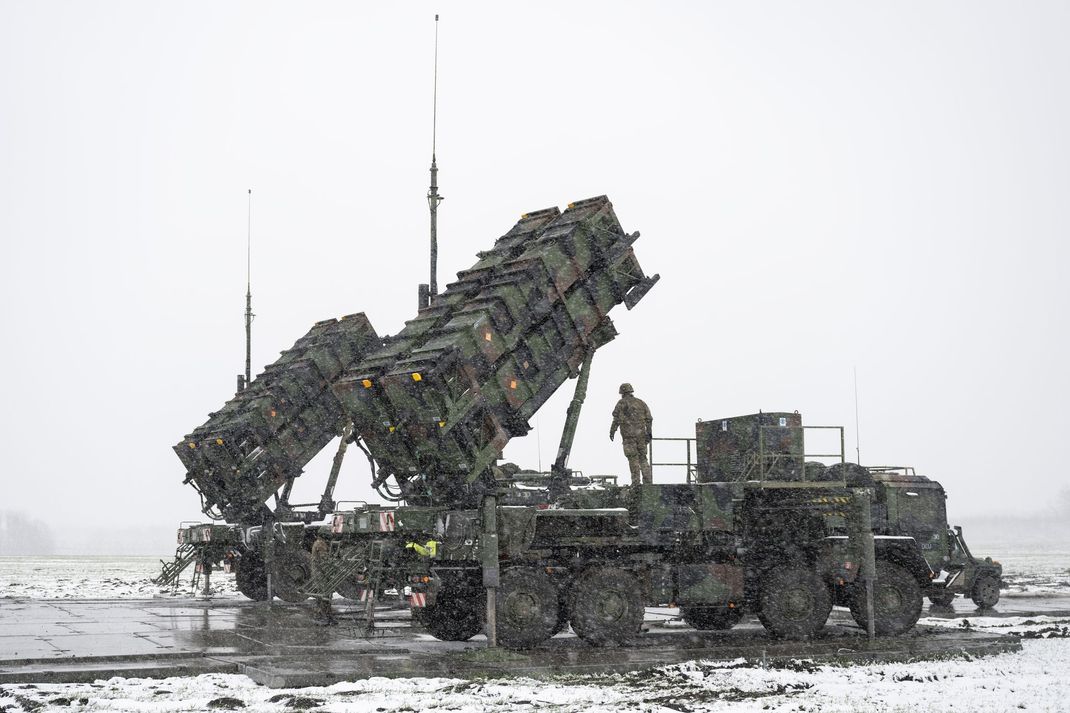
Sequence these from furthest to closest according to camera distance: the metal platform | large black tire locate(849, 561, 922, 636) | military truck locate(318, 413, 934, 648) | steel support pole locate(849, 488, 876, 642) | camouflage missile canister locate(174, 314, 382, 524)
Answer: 1. camouflage missile canister locate(174, 314, 382, 524)
2. large black tire locate(849, 561, 922, 636)
3. steel support pole locate(849, 488, 876, 642)
4. military truck locate(318, 413, 934, 648)
5. the metal platform

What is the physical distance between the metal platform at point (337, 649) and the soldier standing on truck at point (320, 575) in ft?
0.73

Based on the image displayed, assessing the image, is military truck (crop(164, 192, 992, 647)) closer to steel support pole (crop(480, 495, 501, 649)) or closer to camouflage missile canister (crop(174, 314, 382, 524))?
steel support pole (crop(480, 495, 501, 649))

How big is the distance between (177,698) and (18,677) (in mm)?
2219

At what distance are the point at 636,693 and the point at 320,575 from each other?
6.30 m

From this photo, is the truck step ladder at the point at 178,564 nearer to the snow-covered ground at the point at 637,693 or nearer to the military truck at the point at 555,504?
the military truck at the point at 555,504

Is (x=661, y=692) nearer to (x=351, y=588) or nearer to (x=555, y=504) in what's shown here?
(x=555, y=504)

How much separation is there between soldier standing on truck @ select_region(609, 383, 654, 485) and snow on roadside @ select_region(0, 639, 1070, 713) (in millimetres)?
4327

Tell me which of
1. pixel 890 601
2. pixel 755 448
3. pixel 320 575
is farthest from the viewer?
pixel 755 448

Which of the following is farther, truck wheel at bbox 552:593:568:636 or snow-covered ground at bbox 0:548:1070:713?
truck wheel at bbox 552:593:568:636

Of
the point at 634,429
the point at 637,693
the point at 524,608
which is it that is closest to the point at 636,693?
the point at 637,693

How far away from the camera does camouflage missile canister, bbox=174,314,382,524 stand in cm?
2681

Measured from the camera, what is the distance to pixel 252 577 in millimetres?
26609

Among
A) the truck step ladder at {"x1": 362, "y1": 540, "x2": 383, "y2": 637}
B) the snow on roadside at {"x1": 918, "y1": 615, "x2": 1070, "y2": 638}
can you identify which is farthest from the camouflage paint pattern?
the truck step ladder at {"x1": 362, "y1": 540, "x2": 383, "y2": 637}

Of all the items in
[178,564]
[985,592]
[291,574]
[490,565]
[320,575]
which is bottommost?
[985,592]
